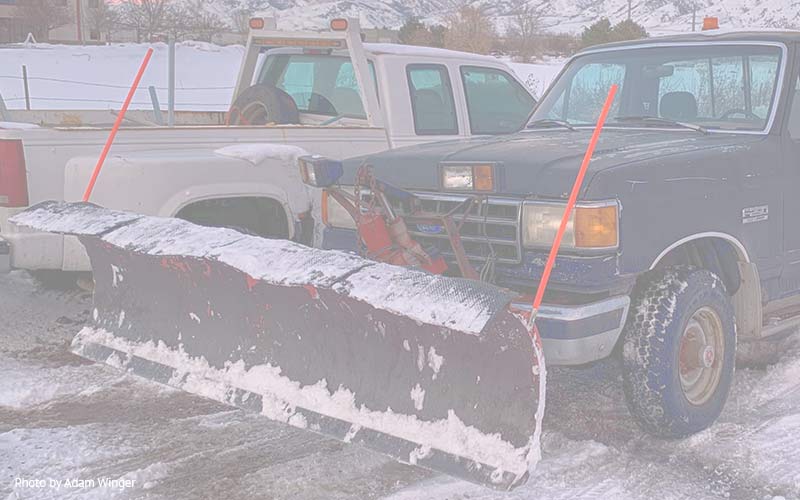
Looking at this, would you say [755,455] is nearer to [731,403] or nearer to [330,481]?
[731,403]

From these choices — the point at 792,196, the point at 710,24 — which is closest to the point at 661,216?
the point at 792,196

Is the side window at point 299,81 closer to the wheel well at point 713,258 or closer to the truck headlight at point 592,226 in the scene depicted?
the wheel well at point 713,258

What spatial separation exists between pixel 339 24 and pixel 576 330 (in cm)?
359

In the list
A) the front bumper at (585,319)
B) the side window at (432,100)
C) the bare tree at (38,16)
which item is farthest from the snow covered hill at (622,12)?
the front bumper at (585,319)

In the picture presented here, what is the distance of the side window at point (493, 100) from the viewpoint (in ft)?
23.9

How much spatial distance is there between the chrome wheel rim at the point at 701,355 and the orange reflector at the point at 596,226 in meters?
0.69

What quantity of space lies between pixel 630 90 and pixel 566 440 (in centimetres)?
219

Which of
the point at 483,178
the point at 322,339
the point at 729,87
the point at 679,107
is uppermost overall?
the point at 729,87

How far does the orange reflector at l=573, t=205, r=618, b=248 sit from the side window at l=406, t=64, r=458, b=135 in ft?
10.3

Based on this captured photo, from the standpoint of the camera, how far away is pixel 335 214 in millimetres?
5359

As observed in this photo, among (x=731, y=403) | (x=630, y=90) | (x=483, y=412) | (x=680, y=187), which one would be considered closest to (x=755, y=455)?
(x=731, y=403)

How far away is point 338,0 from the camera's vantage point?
628 ft

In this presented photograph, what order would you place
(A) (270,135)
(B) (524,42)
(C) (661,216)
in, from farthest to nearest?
(B) (524,42) → (A) (270,135) → (C) (661,216)

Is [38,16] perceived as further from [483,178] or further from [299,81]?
[483,178]
